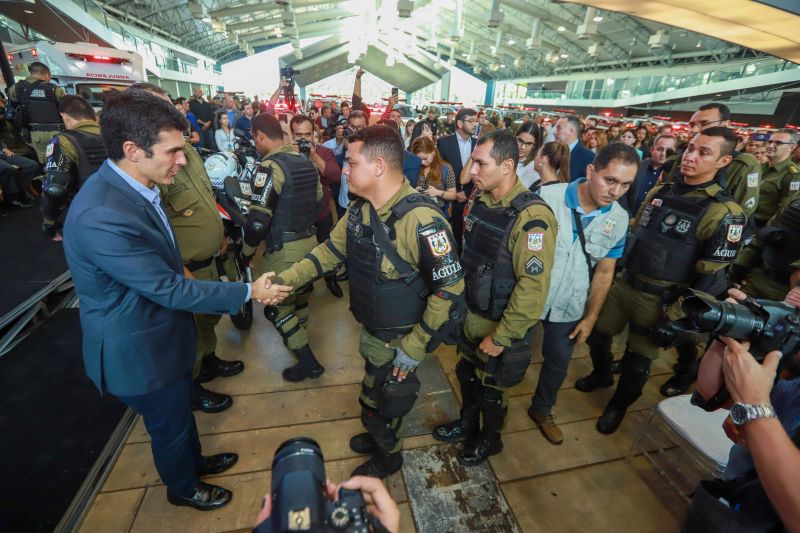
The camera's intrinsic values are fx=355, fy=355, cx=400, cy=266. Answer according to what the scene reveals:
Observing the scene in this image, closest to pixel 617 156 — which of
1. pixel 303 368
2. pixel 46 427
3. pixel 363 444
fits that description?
pixel 363 444

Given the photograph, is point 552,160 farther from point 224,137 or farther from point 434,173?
point 224,137

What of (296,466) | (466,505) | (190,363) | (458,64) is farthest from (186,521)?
(458,64)

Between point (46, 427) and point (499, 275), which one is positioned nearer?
point (499, 275)

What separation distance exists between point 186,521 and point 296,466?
168cm

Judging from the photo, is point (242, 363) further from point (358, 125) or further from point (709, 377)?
point (358, 125)

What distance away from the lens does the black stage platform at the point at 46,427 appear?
72.3 inches

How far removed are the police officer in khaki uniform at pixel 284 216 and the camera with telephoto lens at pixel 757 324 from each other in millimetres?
2431

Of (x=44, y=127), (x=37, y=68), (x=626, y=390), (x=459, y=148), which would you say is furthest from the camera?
(x=44, y=127)

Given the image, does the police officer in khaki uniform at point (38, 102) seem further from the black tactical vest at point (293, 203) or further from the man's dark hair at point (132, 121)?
the man's dark hair at point (132, 121)

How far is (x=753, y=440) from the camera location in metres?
0.89

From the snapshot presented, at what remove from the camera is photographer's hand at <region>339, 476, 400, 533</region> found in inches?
29.8

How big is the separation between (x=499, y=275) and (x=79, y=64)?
1197 centimetres

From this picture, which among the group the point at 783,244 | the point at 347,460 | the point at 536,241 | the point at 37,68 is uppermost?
the point at 37,68

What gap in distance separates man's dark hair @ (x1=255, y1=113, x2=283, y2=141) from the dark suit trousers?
187cm
